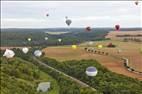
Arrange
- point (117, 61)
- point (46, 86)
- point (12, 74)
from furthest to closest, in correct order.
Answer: point (117, 61) < point (12, 74) < point (46, 86)

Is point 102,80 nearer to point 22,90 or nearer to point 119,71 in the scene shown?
point 22,90

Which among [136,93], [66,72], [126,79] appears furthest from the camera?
[66,72]

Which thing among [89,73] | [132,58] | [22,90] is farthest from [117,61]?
[22,90]

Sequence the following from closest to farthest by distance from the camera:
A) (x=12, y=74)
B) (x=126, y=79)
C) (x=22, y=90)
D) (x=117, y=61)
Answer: (x=22, y=90) < (x=126, y=79) < (x=12, y=74) < (x=117, y=61)

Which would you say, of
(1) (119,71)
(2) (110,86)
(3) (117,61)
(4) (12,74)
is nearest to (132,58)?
(3) (117,61)

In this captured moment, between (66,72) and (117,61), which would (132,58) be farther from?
(66,72)

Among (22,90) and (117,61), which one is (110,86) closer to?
(22,90)

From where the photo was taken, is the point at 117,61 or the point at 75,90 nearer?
the point at 75,90

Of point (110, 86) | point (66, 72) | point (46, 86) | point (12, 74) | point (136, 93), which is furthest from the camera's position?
point (66, 72)

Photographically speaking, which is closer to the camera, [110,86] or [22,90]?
[110,86]
